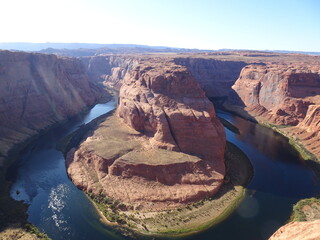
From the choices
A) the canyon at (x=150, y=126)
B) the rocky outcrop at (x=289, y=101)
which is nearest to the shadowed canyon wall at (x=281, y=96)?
the rocky outcrop at (x=289, y=101)

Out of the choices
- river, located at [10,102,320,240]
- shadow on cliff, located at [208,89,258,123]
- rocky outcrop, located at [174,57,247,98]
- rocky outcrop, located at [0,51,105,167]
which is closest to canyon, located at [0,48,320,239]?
rocky outcrop, located at [0,51,105,167]

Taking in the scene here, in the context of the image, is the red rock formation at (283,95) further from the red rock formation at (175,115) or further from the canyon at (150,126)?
the red rock formation at (175,115)

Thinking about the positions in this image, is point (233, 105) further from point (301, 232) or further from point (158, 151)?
point (301, 232)

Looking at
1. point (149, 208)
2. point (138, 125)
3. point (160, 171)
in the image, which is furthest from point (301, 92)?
point (149, 208)

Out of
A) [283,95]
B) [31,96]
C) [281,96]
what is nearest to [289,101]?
→ [283,95]

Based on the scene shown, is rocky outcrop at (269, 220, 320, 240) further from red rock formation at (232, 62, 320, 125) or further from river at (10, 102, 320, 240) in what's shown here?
red rock formation at (232, 62, 320, 125)

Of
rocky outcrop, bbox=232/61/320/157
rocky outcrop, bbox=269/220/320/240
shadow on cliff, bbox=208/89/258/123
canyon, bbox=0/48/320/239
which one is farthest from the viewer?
shadow on cliff, bbox=208/89/258/123

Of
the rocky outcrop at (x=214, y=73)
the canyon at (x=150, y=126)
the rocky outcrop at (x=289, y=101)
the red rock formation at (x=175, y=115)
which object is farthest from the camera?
the rocky outcrop at (x=214, y=73)
